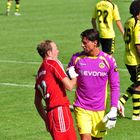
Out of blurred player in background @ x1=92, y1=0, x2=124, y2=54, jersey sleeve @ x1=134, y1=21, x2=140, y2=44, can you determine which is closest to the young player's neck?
jersey sleeve @ x1=134, y1=21, x2=140, y2=44

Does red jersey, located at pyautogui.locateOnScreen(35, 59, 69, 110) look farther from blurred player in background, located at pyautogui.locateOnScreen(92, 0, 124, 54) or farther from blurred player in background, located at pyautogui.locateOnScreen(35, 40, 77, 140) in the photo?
blurred player in background, located at pyautogui.locateOnScreen(92, 0, 124, 54)

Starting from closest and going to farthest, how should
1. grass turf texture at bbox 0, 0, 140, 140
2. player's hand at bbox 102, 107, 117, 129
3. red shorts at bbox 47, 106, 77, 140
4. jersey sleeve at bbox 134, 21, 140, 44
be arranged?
red shorts at bbox 47, 106, 77, 140, player's hand at bbox 102, 107, 117, 129, jersey sleeve at bbox 134, 21, 140, 44, grass turf texture at bbox 0, 0, 140, 140

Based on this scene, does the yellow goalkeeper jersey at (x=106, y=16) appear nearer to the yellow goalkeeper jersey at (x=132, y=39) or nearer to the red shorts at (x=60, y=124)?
the yellow goalkeeper jersey at (x=132, y=39)

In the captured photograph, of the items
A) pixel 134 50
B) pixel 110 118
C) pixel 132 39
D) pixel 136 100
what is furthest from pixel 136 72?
pixel 110 118

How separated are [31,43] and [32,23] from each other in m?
6.99

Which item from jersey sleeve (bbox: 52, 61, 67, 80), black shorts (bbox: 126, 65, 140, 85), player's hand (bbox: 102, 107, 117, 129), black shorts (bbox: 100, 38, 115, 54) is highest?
jersey sleeve (bbox: 52, 61, 67, 80)

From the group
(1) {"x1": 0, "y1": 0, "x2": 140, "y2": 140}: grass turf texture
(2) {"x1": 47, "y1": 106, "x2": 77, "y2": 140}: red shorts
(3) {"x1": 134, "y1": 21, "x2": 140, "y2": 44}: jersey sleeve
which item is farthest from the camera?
(1) {"x1": 0, "y1": 0, "x2": 140, "y2": 140}: grass turf texture

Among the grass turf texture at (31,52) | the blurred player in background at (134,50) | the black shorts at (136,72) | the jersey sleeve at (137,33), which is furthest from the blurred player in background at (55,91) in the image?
the black shorts at (136,72)

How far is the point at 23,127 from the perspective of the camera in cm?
1169

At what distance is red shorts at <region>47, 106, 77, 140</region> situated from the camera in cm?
797

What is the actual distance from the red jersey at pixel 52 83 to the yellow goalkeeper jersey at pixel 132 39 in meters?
3.88

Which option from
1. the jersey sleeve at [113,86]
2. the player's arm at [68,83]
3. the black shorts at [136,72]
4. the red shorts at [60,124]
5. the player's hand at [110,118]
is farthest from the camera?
the black shorts at [136,72]

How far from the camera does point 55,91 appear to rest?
26.3ft

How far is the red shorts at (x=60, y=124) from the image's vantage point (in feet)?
26.2
